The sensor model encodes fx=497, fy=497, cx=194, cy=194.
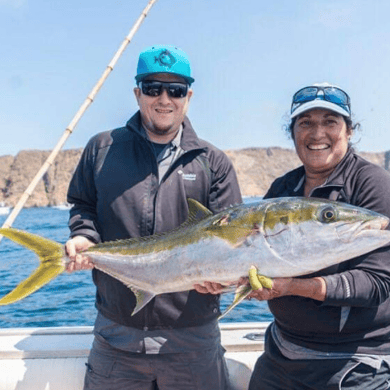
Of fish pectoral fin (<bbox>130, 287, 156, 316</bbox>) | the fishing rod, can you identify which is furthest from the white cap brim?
the fishing rod

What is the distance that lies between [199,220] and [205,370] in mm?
1090

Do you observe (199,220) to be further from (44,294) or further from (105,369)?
(44,294)

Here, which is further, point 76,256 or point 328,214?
point 76,256

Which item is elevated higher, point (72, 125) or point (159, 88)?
point (159, 88)

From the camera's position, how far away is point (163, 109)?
346 centimetres

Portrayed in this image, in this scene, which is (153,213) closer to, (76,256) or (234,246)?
(76,256)

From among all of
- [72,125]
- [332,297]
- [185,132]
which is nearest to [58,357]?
[185,132]

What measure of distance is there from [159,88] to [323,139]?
46.4 inches

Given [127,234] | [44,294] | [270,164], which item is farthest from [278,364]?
[270,164]

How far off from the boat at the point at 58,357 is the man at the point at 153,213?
484 mm

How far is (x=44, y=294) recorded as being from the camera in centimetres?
1304

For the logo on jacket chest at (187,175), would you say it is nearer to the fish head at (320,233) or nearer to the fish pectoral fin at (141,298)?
the fish pectoral fin at (141,298)

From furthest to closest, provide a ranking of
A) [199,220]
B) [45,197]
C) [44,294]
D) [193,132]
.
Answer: [45,197] → [44,294] → [193,132] → [199,220]

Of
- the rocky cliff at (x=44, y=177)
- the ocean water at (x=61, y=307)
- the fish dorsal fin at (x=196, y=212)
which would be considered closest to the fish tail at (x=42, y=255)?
the fish dorsal fin at (x=196, y=212)
